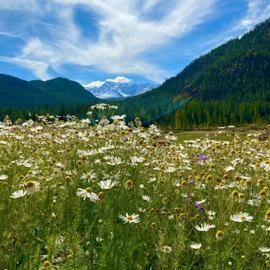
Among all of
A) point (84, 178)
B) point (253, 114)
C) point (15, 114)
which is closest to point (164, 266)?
point (84, 178)

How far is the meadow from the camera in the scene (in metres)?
3.92

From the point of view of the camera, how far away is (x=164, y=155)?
8.77 meters

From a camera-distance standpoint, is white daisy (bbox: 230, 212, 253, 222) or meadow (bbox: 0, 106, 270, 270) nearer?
meadow (bbox: 0, 106, 270, 270)

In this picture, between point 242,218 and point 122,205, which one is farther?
point 122,205

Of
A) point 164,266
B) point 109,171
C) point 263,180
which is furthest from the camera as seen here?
point 263,180

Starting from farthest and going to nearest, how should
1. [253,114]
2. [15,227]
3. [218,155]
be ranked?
[253,114], [218,155], [15,227]

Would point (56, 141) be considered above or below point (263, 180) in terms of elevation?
above

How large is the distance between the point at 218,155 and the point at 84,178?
3.76 meters

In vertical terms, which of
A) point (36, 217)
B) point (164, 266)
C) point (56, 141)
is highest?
point (56, 141)

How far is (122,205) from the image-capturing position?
5117mm

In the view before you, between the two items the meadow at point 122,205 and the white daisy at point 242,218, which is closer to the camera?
the meadow at point 122,205

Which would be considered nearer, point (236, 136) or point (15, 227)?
point (15, 227)

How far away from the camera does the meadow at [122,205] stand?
3.92 m

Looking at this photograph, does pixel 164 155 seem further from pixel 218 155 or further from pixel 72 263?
pixel 72 263
